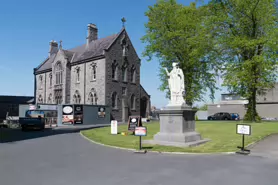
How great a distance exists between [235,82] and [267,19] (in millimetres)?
7732

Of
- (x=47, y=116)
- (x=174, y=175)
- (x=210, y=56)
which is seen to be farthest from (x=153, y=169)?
(x=47, y=116)

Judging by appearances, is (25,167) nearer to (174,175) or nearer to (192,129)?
(174,175)

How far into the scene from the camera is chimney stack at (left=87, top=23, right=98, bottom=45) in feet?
163

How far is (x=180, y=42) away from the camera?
116ft

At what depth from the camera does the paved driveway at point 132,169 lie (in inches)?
271

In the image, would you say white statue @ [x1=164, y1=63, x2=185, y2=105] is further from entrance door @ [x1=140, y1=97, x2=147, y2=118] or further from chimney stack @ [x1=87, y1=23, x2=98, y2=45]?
chimney stack @ [x1=87, y1=23, x2=98, y2=45]

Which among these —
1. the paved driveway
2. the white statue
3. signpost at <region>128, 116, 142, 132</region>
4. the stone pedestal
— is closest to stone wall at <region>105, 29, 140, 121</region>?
signpost at <region>128, 116, 142, 132</region>

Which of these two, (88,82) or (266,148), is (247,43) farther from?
(88,82)

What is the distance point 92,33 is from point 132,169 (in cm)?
4504

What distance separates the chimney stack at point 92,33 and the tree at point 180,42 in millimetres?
15435

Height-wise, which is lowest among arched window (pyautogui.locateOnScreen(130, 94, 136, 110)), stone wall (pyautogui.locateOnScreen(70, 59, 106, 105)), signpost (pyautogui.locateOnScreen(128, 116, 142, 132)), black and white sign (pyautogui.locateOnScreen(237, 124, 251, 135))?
signpost (pyautogui.locateOnScreen(128, 116, 142, 132))

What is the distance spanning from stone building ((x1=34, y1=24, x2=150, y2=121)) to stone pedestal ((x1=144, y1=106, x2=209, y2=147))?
27.3 meters

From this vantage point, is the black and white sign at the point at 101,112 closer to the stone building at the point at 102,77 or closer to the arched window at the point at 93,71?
the stone building at the point at 102,77

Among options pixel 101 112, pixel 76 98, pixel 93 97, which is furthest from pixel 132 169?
pixel 76 98
